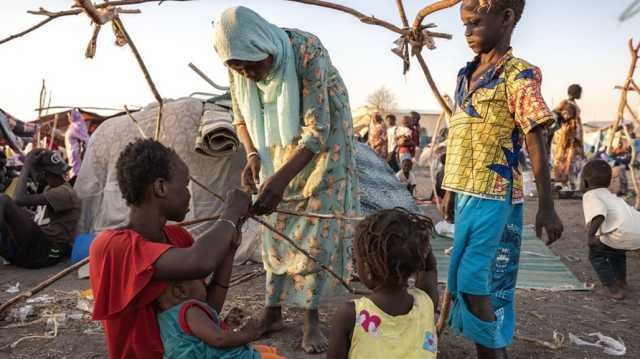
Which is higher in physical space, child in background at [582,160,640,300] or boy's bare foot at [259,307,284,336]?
child in background at [582,160,640,300]

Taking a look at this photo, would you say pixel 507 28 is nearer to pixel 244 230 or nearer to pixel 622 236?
pixel 622 236

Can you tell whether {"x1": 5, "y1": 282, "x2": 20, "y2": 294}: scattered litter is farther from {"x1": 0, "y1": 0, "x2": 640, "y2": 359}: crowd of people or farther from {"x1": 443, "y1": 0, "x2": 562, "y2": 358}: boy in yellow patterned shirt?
{"x1": 443, "y1": 0, "x2": 562, "y2": 358}: boy in yellow patterned shirt

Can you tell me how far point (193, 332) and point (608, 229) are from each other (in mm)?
3494

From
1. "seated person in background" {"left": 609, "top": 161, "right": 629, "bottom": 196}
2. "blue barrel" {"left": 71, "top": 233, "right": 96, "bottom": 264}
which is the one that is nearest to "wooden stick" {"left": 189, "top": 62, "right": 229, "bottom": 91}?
"blue barrel" {"left": 71, "top": 233, "right": 96, "bottom": 264}

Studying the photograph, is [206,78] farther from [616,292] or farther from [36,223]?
[616,292]

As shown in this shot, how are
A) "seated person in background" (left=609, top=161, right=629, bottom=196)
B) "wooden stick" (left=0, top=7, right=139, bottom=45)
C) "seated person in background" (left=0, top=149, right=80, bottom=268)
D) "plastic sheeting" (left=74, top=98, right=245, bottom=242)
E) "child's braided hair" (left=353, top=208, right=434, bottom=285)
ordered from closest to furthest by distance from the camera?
"child's braided hair" (left=353, top=208, right=434, bottom=285), "wooden stick" (left=0, top=7, right=139, bottom=45), "seated person in background" (left=0, top=149, right=80, bottom=268), "plastic sheeting" (left=74, top=98, right=245, bottom=242), "seated person in background" (left=609, top=161, right=629, bottom=196)

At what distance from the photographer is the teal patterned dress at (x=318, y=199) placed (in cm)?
267

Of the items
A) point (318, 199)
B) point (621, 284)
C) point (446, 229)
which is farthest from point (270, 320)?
point (446, 229)

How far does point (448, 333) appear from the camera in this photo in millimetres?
3080

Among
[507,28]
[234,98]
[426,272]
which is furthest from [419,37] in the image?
[426,272]

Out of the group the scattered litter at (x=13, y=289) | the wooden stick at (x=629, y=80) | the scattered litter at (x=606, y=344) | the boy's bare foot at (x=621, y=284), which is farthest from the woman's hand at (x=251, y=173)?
the wooden stick at (x=629, y=80)

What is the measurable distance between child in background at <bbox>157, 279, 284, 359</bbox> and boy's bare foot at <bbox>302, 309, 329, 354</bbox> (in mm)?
1125

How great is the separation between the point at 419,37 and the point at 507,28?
19.0 inches

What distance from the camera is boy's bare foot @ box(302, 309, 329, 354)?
9.03 ft
